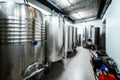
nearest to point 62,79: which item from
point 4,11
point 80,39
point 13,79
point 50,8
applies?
point 13,79

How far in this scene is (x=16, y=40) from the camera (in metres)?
1.83

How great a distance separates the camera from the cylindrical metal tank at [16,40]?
1.78 m

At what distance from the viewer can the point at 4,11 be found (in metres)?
1.77

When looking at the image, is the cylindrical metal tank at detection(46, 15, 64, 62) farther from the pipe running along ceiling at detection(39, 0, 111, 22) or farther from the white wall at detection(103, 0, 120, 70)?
the white wall at detection(103, 0, 120, 70)

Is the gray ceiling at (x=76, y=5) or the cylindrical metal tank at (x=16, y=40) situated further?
the gray ceiling at (x=76, y=5)

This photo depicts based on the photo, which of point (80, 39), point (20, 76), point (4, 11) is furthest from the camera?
point (80, 39)

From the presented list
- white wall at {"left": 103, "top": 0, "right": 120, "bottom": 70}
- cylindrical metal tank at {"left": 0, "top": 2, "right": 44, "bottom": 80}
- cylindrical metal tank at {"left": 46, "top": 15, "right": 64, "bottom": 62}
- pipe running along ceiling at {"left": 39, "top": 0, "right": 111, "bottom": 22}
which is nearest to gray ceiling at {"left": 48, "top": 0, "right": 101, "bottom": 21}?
pipe running along ceiling at {"left": 39, "top": 0, "right": 111, "bottom": 22}

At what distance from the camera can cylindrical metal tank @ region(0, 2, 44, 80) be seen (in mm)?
1782

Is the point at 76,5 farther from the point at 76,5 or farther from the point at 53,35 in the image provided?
A: the point at 53,35

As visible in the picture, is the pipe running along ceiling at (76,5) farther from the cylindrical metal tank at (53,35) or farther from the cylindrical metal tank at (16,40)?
the cylindrical metal tank at (16,40)

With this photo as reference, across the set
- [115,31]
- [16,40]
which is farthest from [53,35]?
[115,31]

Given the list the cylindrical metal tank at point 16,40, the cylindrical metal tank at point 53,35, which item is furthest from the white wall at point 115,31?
the cylindrical metal tank at point 16,40

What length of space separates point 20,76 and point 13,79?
123mm

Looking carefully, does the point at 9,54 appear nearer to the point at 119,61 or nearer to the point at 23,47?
the point at 23,47
